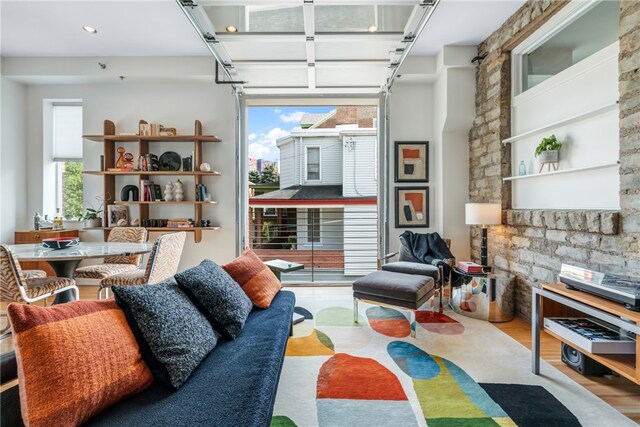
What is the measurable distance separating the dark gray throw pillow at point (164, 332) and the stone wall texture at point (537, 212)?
274 cm

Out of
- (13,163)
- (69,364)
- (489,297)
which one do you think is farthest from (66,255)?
(489,297)

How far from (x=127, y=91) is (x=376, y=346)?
15.1 feet

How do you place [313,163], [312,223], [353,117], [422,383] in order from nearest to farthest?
[422,383] < [312,223] < [313,163] < [353,117]

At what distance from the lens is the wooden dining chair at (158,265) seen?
2.59m

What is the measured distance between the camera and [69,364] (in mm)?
1017

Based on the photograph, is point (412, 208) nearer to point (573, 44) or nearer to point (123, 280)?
point (573, 44)

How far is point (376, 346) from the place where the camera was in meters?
2.51

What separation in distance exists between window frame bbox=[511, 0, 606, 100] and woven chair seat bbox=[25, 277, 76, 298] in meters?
4.76

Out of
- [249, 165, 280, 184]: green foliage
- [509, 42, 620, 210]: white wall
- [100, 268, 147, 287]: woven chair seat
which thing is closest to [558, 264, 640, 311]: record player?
[509, 42, 620, 210]: white wall

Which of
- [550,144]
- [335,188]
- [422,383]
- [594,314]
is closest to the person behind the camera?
[594,314]

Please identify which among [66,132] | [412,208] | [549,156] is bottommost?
[412,208]

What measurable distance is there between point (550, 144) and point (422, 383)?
2.42m

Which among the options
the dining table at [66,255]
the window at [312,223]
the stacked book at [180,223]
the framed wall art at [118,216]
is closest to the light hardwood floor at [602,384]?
the dining table at [66,255]

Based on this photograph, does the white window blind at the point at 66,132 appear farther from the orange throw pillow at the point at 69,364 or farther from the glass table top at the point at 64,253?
the orange throw pillow at the point at 69,364
